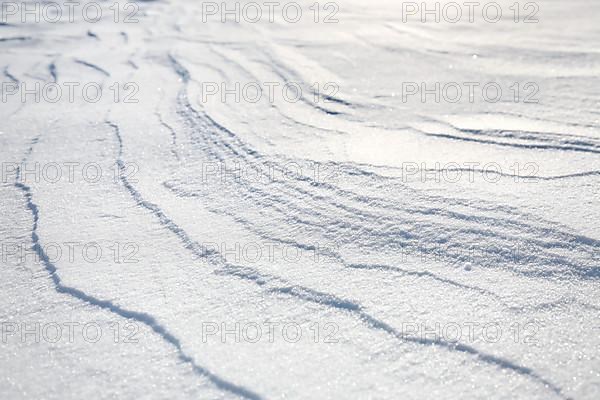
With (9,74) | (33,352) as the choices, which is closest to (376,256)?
(33,352)

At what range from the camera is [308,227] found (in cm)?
133

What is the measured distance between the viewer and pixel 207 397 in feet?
3.09

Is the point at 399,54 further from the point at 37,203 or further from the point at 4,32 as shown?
the point at 4,32

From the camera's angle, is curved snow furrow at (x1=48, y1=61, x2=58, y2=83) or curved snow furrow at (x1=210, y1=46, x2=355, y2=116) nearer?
curved snow furrow at (x1=210, y1=46, x2=355, y2=116)

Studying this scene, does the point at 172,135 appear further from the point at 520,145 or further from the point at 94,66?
the point at 520,145

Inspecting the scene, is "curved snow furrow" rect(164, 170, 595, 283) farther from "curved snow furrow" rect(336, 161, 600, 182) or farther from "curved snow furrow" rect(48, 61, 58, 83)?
"curved snow furrow" rect(48, 61, 58, 83)

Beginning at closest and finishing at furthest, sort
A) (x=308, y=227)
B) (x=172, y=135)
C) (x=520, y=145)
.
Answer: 1. (x=308, y=227)
2. (x=520, y=145)
3. (x=172, y=135)

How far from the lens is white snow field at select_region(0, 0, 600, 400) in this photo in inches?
39.1

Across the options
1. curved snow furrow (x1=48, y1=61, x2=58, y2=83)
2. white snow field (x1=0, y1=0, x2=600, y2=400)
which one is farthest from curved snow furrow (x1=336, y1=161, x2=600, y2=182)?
curved snow furrow (x1=48, y1=61, x2=58, y2=83)

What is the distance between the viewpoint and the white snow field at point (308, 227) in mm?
993

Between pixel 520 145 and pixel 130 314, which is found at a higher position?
pixel 520 145

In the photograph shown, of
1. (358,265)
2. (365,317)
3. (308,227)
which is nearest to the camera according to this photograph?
(365,317)

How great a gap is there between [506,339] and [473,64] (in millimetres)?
1670

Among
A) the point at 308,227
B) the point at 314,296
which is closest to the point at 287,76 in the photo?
the point at 308,227
